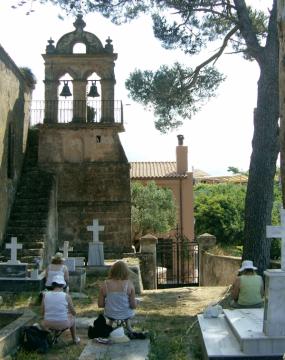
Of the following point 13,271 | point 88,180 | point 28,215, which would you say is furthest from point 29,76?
point 13,271

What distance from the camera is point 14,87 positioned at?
1745cm

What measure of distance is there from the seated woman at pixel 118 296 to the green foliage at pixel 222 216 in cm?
2677

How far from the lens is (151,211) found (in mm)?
30812

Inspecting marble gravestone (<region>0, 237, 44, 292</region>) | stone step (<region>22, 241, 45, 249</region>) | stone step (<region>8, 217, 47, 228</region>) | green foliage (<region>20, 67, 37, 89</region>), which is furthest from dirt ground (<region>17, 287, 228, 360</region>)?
green foliage (<region>20, 67, 37, 89</region>)

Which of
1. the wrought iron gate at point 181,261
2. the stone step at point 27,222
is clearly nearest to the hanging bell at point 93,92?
the stone step at point 27,222

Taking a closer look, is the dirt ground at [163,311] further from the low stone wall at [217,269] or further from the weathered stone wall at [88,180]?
the weathered stone wall at [88,180]

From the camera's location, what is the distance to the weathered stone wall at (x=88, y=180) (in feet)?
60.7

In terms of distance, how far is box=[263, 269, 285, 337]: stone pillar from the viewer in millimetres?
6188

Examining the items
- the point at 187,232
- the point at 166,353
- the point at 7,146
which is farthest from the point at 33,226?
the point at 187,232

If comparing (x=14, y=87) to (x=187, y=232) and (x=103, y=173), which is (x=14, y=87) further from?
(x=187, y=232)

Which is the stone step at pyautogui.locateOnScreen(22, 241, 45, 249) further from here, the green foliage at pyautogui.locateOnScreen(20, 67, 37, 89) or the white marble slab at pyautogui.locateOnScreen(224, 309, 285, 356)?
the white marble slab at pyautogui.locateOnScreen(224, 309, 285, 356)

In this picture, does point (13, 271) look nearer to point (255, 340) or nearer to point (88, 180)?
point (88, 180)

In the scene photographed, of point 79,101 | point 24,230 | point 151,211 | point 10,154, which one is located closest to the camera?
point 24,230

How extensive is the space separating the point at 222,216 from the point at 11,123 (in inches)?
813
